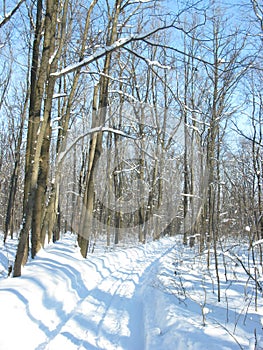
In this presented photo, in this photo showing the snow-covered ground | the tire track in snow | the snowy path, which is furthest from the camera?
the snowy path

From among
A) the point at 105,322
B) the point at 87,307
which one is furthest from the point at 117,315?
the point at 87,307

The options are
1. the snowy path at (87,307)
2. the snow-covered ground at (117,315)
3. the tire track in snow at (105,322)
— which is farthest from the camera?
the snowy path at (87,307)

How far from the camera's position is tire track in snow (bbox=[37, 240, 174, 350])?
13.8ft

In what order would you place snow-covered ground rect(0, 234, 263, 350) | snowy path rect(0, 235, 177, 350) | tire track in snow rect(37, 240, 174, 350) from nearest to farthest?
1. snow-covered ground rect(0, 234, 263, 350)
2. tire track in snow rect(37, 240, 174, 350)
3. snowy path rect(0, 235, 177, 350)

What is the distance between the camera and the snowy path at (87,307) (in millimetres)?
4293

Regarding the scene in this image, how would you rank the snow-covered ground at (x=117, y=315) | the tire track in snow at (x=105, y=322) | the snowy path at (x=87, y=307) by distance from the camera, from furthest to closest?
the snowy path at (x=87, y=307) < the tire track in snow at (x=105, y=322) < the snow-covered ground at (x=117, y=315)

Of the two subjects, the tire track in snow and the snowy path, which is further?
the snowy path

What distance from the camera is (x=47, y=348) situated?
12.7 feet

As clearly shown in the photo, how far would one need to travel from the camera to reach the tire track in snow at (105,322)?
419 cm

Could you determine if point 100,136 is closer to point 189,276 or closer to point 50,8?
point 50,8

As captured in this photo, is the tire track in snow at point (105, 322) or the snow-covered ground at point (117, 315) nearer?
the snow-covered ground at point (117, 315)

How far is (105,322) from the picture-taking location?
5121mm

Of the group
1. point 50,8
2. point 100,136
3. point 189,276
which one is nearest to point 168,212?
point 100,136

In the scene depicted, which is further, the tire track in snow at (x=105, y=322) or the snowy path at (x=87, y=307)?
the snowy path at (x=87, y=307)
